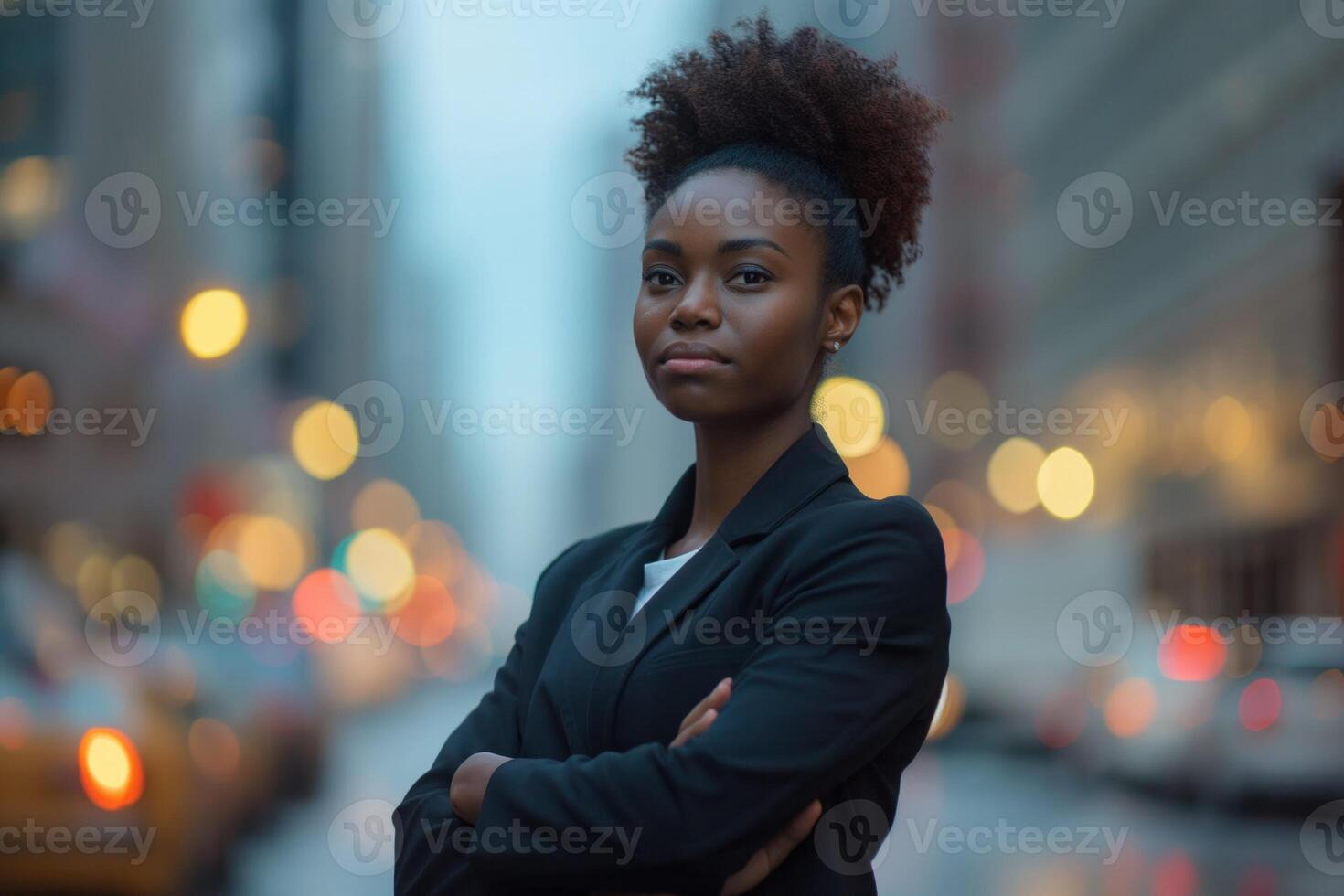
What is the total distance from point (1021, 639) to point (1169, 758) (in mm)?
15088

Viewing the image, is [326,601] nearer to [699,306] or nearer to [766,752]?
[699,306]

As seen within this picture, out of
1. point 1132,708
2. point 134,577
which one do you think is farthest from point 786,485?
point 134,577

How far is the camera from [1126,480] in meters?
33.7

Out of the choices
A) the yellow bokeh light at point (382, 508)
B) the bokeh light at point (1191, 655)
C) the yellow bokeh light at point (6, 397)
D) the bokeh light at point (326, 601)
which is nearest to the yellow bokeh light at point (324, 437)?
the bokeh light at point (326, 601)

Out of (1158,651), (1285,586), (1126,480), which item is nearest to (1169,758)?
(1158,651)

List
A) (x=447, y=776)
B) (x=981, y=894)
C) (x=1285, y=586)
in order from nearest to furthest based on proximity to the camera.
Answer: (x=447, y=776), (x=981, y=894), (x=1285, y=586)

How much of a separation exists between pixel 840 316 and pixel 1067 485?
110ft

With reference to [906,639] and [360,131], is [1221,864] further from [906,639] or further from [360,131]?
[360,131]

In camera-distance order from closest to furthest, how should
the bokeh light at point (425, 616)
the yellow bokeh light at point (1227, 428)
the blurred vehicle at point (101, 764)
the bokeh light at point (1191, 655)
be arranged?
the blurred vehicle at point (101, 764) → the bokeh light at point (1191, 655) → the yellow bokeh light at point (1227, 428) → the bokeh light at point (425, 616)

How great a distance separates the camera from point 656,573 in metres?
2.69

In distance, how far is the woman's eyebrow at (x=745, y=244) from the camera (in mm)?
2508

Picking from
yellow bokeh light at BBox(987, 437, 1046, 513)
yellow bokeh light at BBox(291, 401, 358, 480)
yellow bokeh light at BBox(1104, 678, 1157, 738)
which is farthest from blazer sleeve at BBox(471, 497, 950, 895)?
yellow bokeh light at BBox(291, 401, 358, 480)

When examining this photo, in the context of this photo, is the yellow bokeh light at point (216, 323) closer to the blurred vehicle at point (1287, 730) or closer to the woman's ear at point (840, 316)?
the blurred vehicle at point (1287, 730)

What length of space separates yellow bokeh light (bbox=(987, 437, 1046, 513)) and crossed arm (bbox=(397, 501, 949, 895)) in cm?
3453
